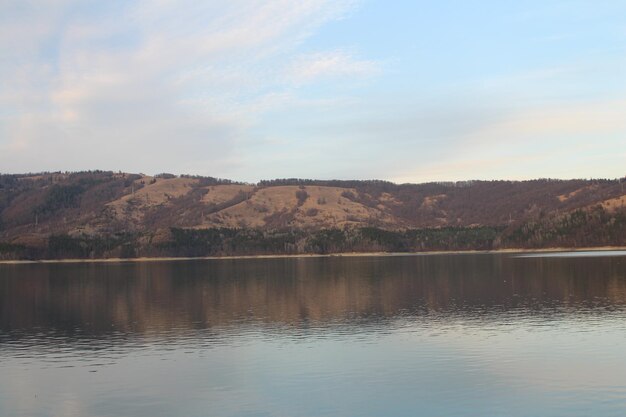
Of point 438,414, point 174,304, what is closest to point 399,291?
point 174,304

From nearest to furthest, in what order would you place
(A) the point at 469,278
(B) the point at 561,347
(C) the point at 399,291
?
(B) the point at 561,347 → (C) the point at 399,291 → (A) the point at 469,278

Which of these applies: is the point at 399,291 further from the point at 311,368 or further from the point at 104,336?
the point at 311,368

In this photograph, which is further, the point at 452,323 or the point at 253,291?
the point at 253,291

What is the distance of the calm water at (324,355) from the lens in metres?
38.2

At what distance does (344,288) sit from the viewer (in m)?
115

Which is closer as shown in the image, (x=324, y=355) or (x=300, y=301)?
(x=324, y=355)

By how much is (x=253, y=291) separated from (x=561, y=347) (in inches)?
2651

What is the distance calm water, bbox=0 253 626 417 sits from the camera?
38156 millimetres

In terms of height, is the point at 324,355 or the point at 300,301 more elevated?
the point at 300,301

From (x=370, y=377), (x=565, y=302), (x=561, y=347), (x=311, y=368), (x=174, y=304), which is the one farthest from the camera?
(x=174, y=304)

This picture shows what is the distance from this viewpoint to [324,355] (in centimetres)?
5181

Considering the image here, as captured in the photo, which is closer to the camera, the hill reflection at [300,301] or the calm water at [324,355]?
the calm water at [324,355]

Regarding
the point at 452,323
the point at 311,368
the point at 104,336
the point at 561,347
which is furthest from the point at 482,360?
the point at 104,336

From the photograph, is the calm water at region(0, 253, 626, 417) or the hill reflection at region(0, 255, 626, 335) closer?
the calm water at region(0, 253, 626, 417)
